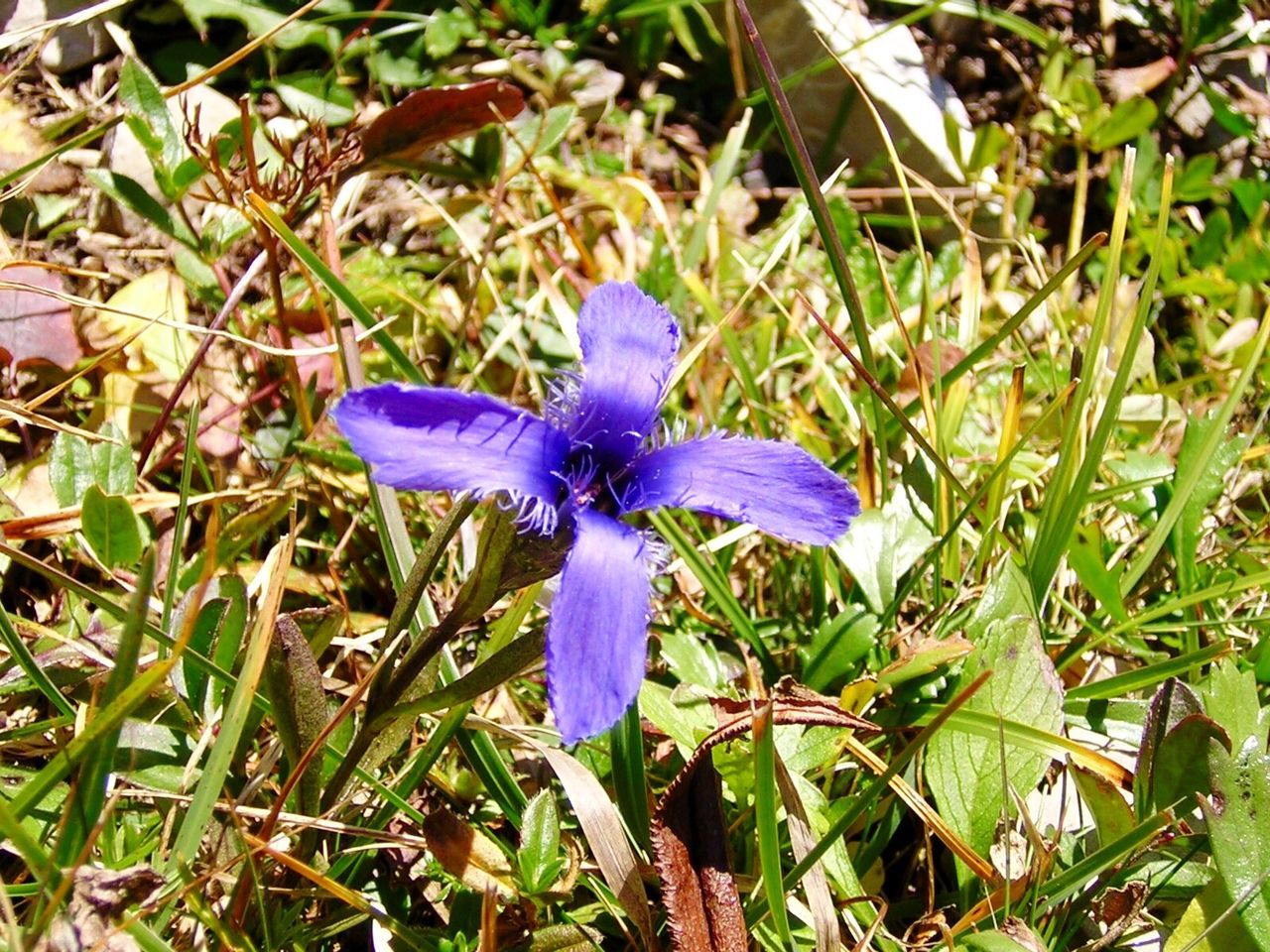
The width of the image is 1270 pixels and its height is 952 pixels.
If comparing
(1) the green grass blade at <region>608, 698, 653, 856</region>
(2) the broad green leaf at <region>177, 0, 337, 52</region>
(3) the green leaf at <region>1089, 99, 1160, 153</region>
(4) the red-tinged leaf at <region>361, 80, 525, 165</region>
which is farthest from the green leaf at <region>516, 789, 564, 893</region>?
(3) the green leaf at <region>1089, 99, 1160, 153</region>

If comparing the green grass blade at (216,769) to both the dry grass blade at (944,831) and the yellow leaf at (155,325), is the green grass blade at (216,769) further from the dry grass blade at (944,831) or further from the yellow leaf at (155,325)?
the yellow leaf at (155,325)

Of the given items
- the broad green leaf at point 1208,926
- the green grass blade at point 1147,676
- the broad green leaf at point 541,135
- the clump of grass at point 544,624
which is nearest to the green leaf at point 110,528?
the clump of grass at point 544,624

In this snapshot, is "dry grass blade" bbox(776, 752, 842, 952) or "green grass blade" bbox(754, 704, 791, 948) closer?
"green grass blade" bbox(754, 704, 791, 948)

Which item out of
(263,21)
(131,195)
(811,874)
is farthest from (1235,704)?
(263,21)

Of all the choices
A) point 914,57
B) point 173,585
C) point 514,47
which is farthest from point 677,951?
point 914,57

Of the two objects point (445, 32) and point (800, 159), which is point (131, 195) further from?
point (800, 159)

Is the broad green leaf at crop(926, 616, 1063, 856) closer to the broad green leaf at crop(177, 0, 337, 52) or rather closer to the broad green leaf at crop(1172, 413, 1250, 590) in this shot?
the broad green leaf at crop(1172, 413, 1250, 590)
